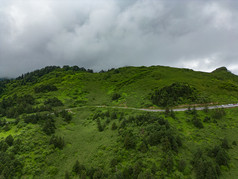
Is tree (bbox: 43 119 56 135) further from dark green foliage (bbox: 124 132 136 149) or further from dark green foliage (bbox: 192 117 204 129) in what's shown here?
dark green foliage (bbox: 192 117 204 129)

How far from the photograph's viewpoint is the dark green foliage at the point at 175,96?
57.8m

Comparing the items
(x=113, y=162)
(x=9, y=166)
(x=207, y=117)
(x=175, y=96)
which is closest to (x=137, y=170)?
(x=113, y=162)

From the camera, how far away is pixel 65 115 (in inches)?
2146

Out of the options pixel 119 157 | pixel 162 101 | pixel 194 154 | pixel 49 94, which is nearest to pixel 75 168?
pixel 119 157

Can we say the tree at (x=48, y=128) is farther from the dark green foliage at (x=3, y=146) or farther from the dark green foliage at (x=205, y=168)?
the dark green foliage at (x=205, y=168)

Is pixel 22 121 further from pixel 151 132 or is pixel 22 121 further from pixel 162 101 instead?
pixel 162 101

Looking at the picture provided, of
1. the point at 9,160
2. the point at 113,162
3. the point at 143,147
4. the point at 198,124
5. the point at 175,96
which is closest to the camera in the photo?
the point at 113,162

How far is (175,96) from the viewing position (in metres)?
60.1

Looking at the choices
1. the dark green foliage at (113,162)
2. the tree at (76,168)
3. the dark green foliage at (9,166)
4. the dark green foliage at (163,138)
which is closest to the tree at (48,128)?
the dark green foliage at (9,166)

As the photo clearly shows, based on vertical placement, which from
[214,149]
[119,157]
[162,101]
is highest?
[162,101]

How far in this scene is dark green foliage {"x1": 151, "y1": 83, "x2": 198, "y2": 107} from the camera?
2277 inches

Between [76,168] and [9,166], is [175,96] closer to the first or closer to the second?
[76,168]

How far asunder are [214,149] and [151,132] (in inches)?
534

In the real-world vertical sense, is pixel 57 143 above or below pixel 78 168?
above
